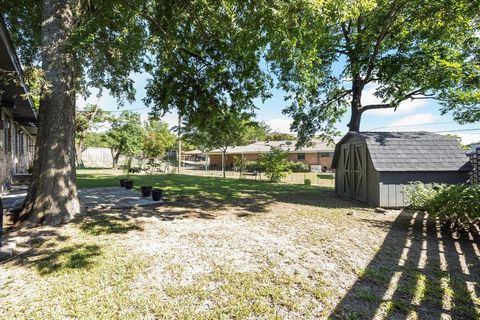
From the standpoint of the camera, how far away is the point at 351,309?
9.36 ft

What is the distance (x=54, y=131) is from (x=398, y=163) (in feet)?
32.9

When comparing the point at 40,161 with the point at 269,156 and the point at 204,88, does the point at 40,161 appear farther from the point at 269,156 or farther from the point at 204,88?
the point at 269,156

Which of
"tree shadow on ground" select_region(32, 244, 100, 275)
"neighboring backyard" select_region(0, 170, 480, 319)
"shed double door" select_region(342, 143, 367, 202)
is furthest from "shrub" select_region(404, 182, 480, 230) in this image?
"tree shadow on ground" select_region(32, 244, 100, 275)

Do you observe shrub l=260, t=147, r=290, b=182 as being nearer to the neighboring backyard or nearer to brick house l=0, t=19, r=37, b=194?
the neighboring backyard

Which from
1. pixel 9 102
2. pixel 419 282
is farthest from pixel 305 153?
pixel 419 282

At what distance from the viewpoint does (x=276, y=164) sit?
1855 centimetres

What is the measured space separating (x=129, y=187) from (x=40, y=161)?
608 centimetres

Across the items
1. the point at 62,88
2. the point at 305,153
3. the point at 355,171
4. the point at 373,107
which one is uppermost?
the point at 373,107

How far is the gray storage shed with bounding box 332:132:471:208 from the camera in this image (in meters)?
8.81

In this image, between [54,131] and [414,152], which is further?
[414,152]

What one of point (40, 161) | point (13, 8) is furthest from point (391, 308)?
point (13, 8)

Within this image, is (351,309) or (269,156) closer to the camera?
(351,309)

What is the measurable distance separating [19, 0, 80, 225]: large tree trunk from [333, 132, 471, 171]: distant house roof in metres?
9.03

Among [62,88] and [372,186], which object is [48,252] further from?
[372,186]
